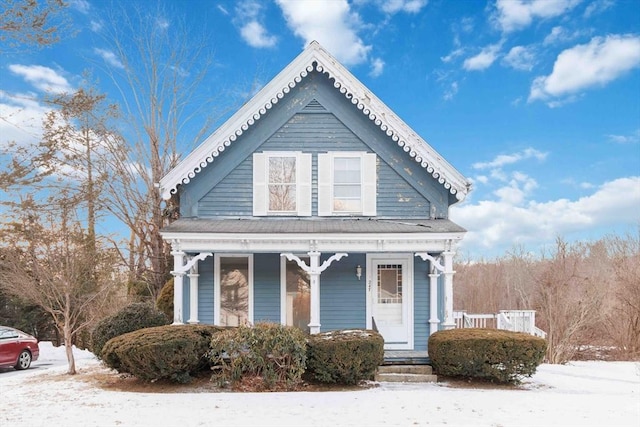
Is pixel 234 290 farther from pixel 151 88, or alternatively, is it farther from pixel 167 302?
pixel 151 88

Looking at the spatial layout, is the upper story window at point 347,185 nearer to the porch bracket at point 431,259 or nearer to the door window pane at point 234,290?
the porch bracket at point 431,259

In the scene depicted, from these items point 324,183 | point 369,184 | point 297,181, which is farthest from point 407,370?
point 297,181

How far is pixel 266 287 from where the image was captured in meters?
12.2

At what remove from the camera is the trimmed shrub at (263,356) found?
9.23 meters

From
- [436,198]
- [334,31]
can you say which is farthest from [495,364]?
[334,31]

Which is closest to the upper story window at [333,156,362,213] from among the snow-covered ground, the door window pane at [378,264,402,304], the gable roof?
the gable roof

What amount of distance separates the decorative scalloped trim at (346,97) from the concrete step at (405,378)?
4.62 meters

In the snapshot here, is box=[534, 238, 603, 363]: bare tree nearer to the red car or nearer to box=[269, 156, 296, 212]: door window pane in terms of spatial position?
box=[269, 156, 296, 212]: door window pane

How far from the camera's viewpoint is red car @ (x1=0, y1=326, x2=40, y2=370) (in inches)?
566

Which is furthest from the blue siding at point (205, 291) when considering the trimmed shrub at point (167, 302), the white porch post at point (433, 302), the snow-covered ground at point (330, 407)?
the white porch post at point (433, 302)

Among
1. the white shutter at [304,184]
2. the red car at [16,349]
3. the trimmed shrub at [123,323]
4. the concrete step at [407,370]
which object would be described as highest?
the white shutter at [304,184]

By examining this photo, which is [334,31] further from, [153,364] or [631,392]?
[631,392]

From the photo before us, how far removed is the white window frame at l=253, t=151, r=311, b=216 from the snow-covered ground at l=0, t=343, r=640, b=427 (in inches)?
187

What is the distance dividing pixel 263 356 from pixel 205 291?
11.2ft
